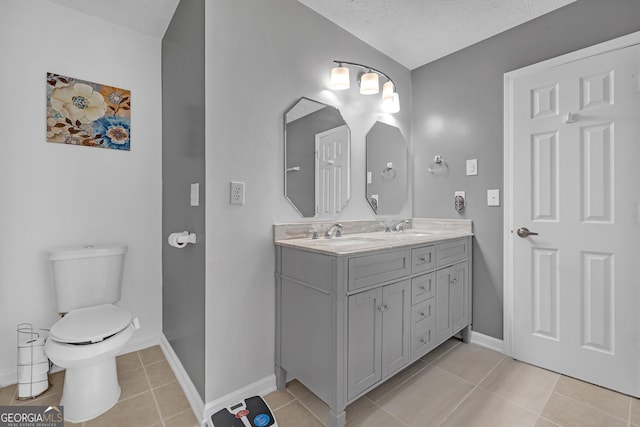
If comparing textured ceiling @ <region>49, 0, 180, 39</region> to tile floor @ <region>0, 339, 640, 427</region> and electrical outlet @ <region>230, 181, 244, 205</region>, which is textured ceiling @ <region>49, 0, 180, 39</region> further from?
tile floor @ <region>0, 339, 640, 427</region>

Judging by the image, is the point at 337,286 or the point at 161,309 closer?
the point at 337,286

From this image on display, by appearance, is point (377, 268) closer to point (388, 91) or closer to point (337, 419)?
point (337, 419)

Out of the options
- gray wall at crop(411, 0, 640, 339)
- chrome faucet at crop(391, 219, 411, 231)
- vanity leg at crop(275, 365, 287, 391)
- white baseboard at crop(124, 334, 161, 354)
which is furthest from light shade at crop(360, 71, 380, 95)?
white baseboard at crop(124, 334, 161, 354)

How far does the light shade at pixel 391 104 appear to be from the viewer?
2.33m

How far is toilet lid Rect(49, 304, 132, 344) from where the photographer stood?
1.44 metres

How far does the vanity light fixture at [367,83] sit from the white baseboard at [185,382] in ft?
6.64

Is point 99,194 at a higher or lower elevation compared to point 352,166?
lower

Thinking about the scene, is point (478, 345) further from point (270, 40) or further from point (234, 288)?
point (270, 40)

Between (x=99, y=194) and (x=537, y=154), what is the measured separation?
3.06 meters

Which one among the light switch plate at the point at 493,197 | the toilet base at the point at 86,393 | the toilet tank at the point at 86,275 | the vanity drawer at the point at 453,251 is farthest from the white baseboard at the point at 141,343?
the light switch plate at the point at 493,197

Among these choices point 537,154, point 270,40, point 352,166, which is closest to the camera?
point 270,40

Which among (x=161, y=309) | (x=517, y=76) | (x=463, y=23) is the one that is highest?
(x=463, y=23)

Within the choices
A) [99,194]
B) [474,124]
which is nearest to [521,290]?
[474,124]

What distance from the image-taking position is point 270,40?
1682mm
